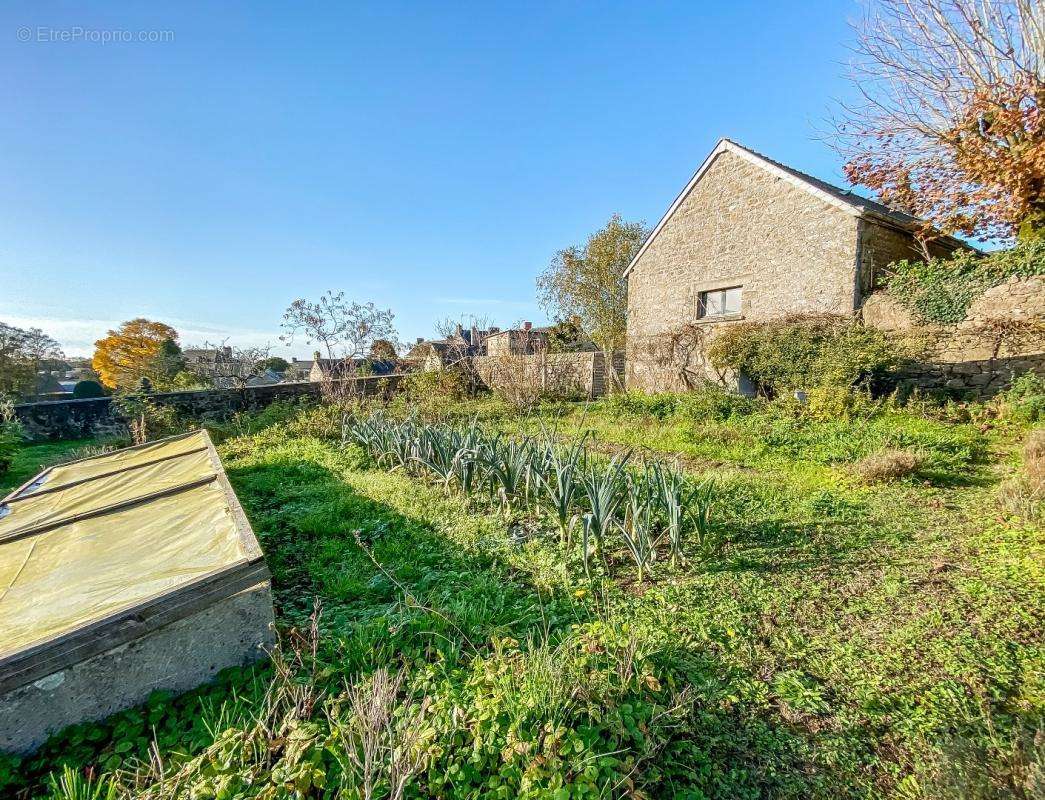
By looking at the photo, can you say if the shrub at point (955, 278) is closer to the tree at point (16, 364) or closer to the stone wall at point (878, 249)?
the stone wall at point (878, 249)

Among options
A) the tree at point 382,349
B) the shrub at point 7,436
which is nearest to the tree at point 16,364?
the shrub at point 7,436

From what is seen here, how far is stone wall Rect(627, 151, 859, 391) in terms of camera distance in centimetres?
952

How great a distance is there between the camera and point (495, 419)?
9828 millimetres

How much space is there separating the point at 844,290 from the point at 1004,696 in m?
9.58

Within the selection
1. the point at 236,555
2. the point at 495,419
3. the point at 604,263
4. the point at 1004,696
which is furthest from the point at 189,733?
the point at 604,263

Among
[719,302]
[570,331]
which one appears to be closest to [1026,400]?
[719,302]

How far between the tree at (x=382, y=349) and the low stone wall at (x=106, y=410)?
745 centimetres

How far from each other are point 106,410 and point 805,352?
53.5ft

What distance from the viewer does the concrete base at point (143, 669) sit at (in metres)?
1.71

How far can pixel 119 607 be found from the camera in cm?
190

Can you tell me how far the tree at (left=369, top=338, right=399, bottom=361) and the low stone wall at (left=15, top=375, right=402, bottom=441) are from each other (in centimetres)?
745

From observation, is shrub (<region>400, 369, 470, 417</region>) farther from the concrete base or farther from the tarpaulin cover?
the concrete base

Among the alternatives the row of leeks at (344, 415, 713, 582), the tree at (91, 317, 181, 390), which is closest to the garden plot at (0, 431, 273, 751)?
the row of leeks at (344, 415, 713, 582)

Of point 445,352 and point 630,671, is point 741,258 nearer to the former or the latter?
point 445,352
